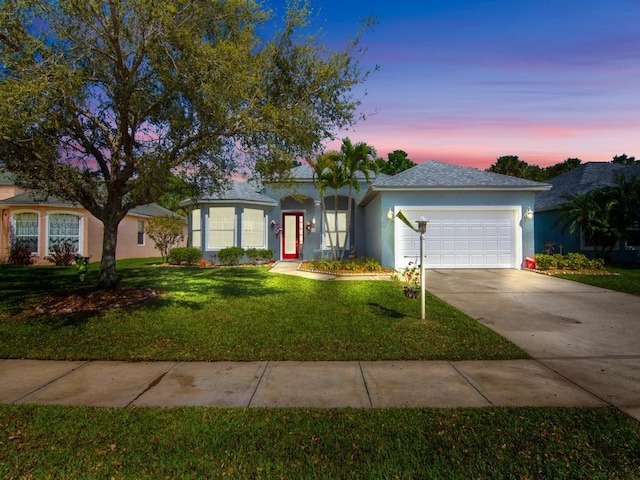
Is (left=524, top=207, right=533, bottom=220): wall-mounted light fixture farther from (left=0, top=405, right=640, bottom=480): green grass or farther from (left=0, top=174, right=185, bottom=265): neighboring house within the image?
(left=0, top=174, right=185, bottom=265): neighboring house

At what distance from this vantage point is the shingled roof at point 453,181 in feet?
48.0

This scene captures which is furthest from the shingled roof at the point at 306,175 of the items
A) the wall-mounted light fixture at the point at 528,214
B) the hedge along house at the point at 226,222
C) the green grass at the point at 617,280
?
the green grass at the point at 617,280

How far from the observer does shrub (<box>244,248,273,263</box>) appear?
729 inches

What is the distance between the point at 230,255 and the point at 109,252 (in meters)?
8.79

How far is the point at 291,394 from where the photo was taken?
428 centimetres

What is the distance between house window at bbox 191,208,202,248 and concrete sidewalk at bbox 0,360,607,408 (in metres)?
14.3

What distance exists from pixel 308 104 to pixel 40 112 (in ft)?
15.2

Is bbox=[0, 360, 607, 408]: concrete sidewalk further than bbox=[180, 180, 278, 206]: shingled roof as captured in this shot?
No

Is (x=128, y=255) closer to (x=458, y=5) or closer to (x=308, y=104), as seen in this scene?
(x=308, y=104)

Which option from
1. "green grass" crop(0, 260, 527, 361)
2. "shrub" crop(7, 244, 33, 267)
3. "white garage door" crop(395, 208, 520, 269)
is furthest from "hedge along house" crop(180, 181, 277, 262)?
"green grass" crop(0, 260, 527, 361)

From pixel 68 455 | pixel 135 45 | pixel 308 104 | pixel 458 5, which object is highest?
pixel 458 5

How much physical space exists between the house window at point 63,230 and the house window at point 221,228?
725 centimetres

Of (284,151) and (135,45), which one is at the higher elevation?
(135,45)

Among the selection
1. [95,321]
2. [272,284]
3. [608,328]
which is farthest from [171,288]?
[608,328]
